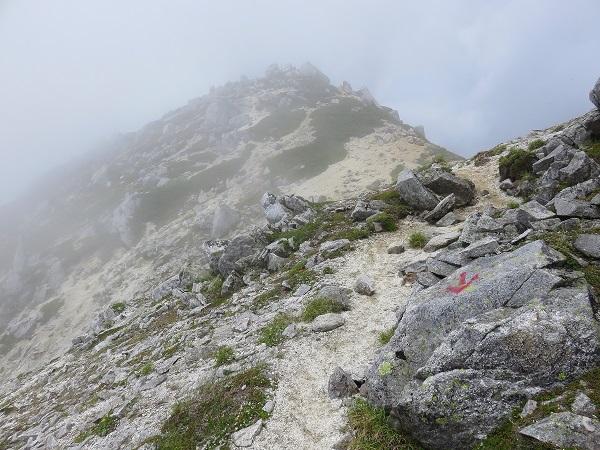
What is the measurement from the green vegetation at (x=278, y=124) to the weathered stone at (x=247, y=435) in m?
81.3

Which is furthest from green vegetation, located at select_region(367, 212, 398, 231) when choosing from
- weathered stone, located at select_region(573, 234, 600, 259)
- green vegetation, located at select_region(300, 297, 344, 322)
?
weathered stone, located at select_region(573, 234, 600, 259)

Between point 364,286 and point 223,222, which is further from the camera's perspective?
point 223,222

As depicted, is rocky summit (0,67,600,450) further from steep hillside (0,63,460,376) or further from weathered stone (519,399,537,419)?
steep hillside (0,63,460,376)

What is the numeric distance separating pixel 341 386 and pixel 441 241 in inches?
357

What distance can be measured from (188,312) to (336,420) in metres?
13.5

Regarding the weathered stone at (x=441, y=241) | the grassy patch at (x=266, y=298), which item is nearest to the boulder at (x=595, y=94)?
the weathered stone at (x=441, y=241)

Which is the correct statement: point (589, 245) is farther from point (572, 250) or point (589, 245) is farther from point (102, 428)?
point (102, 428)

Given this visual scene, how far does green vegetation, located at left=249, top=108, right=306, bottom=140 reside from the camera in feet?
288

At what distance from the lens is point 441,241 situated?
49.4 ft

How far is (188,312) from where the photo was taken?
1920cm

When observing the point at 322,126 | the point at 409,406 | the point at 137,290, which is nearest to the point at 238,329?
the point at 409,406

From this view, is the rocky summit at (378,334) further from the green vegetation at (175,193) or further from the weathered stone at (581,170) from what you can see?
the green vegetation at (175,193)

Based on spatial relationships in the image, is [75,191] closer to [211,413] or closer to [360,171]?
[360,171]

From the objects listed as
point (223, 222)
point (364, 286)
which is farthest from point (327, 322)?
point (223, 222)
